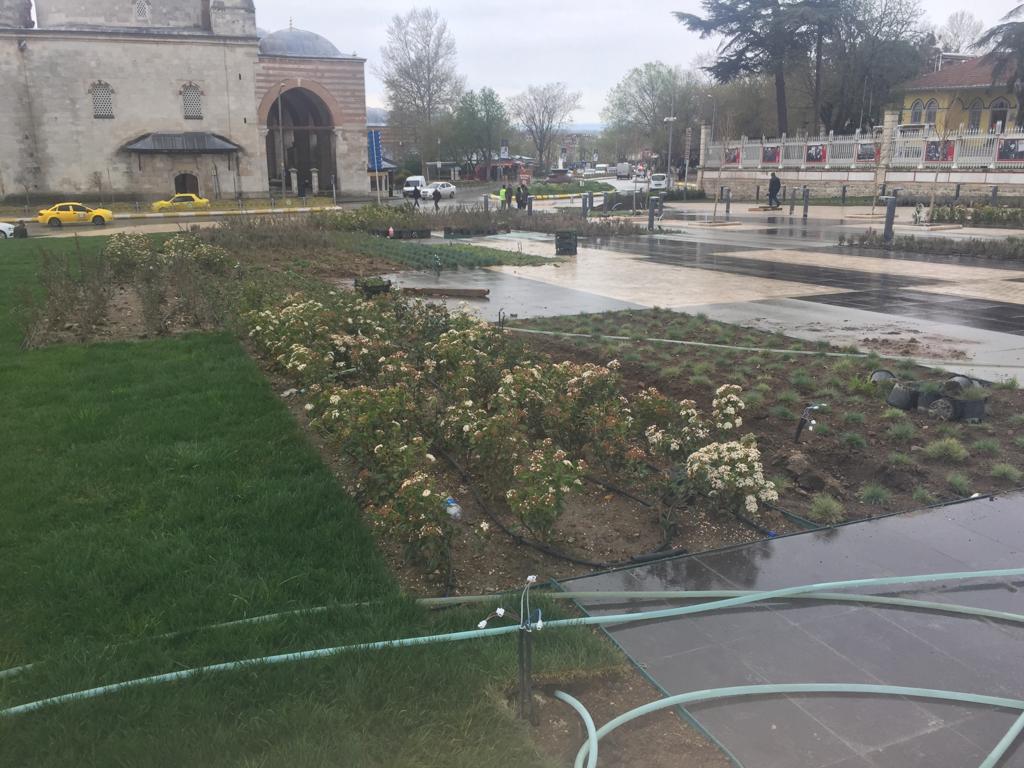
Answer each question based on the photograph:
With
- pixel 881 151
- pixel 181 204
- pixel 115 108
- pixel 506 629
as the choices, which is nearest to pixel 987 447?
pixel 506 629

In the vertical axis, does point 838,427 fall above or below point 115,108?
below

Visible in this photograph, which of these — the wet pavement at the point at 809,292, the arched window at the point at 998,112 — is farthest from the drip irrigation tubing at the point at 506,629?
the arched window at the point at 998,112

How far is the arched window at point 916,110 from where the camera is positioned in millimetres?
61094

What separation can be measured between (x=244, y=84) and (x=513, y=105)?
187 ft

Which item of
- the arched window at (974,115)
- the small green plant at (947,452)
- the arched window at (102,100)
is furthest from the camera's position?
the arched window at (974,115)

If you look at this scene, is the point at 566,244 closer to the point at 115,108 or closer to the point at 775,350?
the point at 775,350

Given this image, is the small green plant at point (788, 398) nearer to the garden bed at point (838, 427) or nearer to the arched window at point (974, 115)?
the garden bed at point (838, 427)

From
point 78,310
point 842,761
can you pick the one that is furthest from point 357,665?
point 78,310

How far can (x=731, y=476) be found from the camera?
4.69 meters

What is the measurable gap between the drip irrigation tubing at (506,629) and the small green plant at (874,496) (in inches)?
39.3

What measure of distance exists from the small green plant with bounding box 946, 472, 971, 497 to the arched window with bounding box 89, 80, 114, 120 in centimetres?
5591

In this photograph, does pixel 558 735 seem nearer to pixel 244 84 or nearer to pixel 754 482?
pixel 754 482

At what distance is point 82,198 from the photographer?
164 feet

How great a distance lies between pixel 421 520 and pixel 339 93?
190ft
